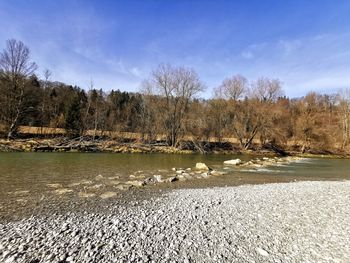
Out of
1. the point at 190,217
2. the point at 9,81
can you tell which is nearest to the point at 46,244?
the point at 190,217

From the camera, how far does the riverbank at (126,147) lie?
98.0 feet

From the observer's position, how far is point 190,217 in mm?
7184

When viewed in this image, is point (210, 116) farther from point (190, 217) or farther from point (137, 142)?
point (190, 217)

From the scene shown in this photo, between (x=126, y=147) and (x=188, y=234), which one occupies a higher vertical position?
(x=126, y=147)

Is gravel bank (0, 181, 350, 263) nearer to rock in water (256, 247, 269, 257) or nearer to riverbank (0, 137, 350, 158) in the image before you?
rock in water (256, 247, 269, 257)

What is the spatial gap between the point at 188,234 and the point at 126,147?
31850 millimetres

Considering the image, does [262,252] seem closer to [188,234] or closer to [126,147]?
[188,234]

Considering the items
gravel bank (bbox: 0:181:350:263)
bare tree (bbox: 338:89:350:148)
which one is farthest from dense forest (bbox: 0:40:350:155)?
gravel bank (bbox: 0:181:350:263)

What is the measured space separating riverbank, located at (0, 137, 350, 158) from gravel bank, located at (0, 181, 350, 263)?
87.2ft

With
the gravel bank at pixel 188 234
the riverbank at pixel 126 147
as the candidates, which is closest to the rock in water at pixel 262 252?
the gravel bank at pixel 188 234

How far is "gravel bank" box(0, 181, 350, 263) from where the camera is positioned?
15.9ft

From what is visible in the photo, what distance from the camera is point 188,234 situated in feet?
19.5

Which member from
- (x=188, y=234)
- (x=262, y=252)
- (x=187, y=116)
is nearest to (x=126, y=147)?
(x=187, y=116)

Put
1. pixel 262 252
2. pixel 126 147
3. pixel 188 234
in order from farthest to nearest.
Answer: pixel 126 147 → pixel 188 234 → pixel 262 252
